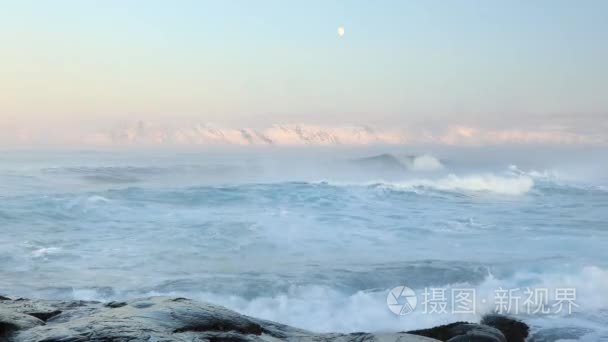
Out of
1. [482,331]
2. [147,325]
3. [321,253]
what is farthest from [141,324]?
[321,253]

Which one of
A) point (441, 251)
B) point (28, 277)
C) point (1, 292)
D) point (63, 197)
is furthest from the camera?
point (63, 197)

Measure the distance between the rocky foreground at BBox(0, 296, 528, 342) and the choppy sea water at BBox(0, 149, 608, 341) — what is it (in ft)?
9.33

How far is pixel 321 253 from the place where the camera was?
37.2ft

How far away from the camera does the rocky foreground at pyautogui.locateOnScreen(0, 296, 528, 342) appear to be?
308cm

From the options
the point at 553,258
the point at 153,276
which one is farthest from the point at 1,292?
the point at 553,258

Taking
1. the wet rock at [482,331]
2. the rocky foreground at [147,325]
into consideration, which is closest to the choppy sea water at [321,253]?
the wet rock at [482,331]

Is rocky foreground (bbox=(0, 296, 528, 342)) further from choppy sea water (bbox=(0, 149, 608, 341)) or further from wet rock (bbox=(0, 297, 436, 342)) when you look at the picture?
choppy sea water (bbox=(0, 149, 608, 341))

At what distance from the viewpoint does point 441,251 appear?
1137cm

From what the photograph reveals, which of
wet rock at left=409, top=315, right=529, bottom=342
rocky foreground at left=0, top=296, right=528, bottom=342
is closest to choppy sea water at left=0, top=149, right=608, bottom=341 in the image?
wet rock at left=409, top=315, right=529, bottom=342

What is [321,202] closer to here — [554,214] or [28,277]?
[554,214]

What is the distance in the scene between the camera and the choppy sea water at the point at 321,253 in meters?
7.55

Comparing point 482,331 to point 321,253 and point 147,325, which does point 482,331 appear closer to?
point 147,325

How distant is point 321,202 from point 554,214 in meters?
8.38

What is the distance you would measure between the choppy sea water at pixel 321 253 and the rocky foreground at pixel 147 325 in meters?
2.84
